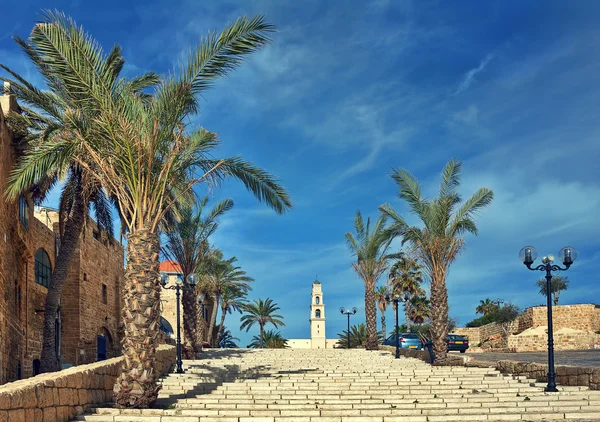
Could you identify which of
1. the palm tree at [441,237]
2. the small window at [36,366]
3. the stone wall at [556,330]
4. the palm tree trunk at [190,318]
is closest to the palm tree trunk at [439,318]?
the palm tree at [441,237]

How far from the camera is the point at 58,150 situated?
14.8m

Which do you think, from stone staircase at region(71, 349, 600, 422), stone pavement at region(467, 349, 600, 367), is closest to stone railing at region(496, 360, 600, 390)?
stone staircase at region(71, 349, 600, 422)

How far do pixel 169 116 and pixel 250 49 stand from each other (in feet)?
7.88

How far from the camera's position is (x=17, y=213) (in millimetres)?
19422

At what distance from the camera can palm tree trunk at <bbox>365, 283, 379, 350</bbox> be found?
34062 millimetres

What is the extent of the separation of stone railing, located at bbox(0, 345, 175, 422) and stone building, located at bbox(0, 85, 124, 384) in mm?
5009

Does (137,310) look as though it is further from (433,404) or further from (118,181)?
(433,404)

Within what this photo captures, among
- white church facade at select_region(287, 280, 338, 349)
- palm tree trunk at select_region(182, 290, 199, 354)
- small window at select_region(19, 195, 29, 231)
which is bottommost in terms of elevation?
white church facade at select_region(287, 280, 338, 349)

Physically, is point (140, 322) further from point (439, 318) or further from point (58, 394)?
point (439, 318)

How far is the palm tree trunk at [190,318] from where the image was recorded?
25969mm

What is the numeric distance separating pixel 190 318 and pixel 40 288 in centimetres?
652

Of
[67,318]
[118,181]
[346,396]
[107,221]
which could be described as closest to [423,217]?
[346,396]

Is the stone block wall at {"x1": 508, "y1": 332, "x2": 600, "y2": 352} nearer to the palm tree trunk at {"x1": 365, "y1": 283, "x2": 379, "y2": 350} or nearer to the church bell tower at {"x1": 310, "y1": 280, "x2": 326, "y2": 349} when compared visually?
the palm tree trunk at {"x1": 365, "y1": 283, "x2": 379, "y2": 350}

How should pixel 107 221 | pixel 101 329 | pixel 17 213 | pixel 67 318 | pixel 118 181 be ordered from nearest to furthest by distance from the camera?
pixel 118 181, pixel 17 213, pixel 107 221, pixel 67 318, pixel 101 329
